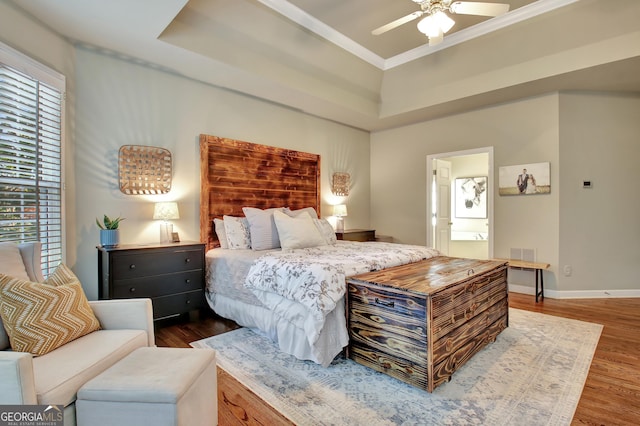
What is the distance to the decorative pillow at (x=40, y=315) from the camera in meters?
1.53

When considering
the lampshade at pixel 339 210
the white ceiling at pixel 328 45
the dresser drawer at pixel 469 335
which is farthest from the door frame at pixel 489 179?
the dresser drawer at pixel 469 335

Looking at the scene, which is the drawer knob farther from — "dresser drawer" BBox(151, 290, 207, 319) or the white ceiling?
the white ceiling

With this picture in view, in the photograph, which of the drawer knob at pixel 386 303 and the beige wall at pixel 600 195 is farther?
the beige wall at pixel 600 195

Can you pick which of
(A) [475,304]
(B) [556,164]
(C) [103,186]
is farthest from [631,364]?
(C) [103,186]

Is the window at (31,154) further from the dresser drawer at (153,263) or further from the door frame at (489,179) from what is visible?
the door frame at (489,179)

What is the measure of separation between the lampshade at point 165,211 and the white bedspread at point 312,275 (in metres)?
1.16

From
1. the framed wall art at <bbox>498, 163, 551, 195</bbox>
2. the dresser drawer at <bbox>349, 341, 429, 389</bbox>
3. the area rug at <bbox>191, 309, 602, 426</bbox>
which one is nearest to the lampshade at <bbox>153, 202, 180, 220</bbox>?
the area rug at <bbox>191, 309, 602, 426</bbox>

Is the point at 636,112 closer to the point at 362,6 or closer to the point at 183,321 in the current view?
the point at 362,6

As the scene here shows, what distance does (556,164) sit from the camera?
425 cm

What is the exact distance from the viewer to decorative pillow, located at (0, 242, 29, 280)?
5.62 feet

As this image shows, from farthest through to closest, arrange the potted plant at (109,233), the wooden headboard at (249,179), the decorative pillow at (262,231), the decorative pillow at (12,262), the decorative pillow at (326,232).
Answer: the decorative pillow at (326,232), the wooden headboard at (249,179), the decorative pillow at (262,231), the potted plant at (109,233), the decorative pillow at (12,262)

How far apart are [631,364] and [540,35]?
3342mm

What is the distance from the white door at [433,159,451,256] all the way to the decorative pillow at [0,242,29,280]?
5147 mm

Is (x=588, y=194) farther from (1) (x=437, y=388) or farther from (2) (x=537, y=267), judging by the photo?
(1) (x=437, y=388)
